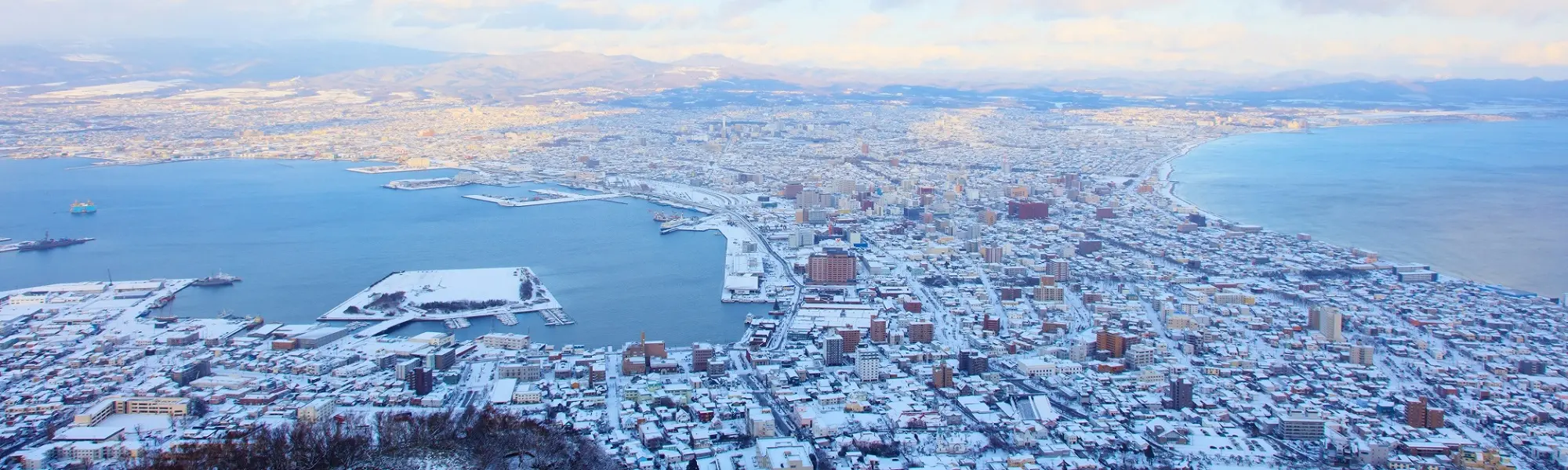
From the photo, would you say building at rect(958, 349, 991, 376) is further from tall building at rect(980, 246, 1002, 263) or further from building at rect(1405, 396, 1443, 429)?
tall building at rect(980, 246, 1002, 263)

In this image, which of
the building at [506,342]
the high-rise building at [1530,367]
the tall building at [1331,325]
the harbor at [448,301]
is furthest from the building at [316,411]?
the high-rise building at [1530,367]

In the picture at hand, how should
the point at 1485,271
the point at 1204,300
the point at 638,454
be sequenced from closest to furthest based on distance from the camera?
the point at 638,454 < the point at 1204,300 < the point at 1485,271

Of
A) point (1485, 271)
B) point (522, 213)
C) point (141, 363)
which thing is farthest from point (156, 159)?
point (1485, 271)

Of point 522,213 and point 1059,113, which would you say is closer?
point 522,213

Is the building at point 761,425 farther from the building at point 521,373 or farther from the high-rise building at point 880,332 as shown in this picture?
the high-rise building at point 880,332

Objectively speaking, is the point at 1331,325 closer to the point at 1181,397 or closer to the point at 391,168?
the point at 1181,397

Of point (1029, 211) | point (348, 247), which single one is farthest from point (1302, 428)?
point (348, 247)

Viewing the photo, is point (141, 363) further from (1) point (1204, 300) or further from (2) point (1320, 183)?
(2) point (1320, 183)
